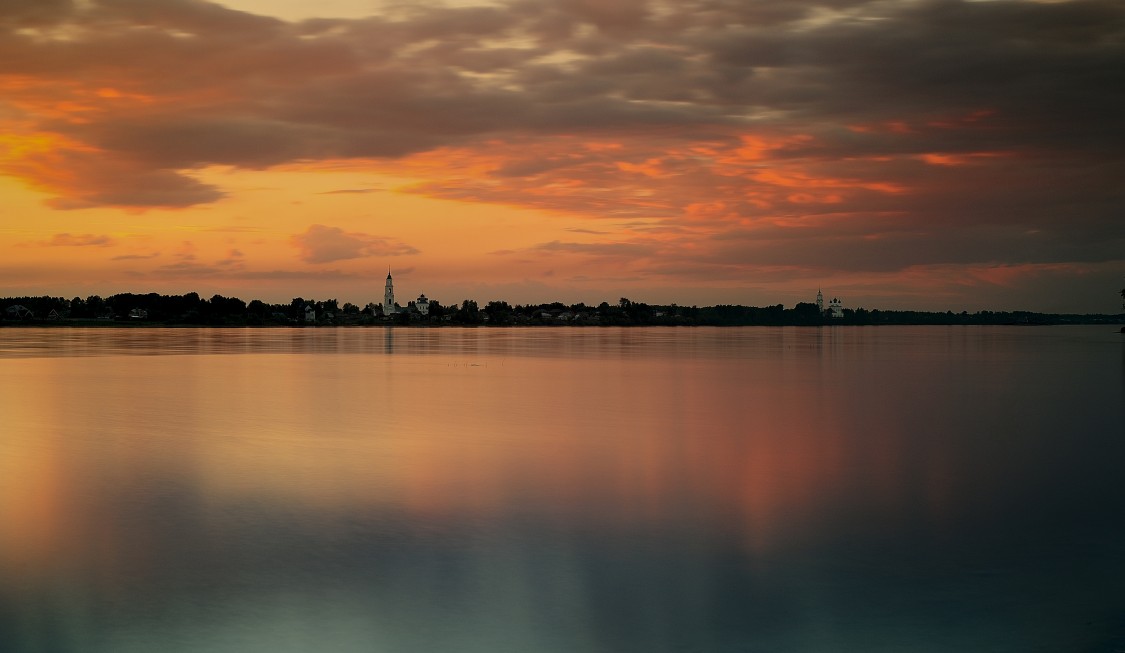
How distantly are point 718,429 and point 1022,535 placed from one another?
1329 centimetres

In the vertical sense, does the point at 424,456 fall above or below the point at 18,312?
below

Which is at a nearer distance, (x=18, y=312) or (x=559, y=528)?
(x=559, y=528)

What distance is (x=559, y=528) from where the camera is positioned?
1427cm

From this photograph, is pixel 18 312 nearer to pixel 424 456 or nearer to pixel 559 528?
pixel 424 456

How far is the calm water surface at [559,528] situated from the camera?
31.9ft

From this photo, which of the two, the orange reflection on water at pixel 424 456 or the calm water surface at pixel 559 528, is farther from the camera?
the orange reflection on water at pixel 424 456

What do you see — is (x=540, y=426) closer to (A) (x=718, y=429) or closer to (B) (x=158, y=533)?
Answer: (A) (x=718, y=429)

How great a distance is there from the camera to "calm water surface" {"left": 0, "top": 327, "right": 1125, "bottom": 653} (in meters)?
9.71

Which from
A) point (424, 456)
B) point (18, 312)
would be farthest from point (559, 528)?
point (18, 312)

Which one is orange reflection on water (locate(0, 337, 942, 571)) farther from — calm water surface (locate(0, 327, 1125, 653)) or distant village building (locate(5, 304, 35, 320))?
distant village building (locate(5, 304, 35, 320))

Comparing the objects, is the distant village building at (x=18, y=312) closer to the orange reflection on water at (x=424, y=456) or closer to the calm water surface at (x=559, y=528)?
the orange reflection on water at (x=424, y=456)

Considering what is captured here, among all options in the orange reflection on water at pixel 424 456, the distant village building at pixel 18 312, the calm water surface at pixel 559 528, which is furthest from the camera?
the distant village building at pixel 18 312

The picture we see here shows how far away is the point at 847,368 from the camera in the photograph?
57156 millimetres

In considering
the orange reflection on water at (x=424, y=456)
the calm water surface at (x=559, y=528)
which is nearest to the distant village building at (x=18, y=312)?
the orange reflection on water at (x=424, y=456)
